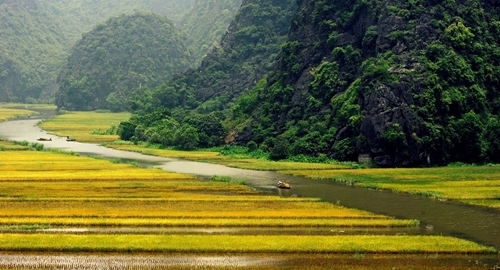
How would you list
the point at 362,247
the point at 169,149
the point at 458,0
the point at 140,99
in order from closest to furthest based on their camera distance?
the point at 362,247
the point at 458,0
the point at 169,149
the point at 140,99

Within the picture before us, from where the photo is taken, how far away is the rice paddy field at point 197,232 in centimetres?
3161

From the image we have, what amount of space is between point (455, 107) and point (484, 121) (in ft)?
12.5

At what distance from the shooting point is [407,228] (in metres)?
39.7

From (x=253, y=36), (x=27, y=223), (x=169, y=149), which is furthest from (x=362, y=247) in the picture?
(x=253, y=36)

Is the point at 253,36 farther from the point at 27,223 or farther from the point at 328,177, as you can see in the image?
the point at 27,223

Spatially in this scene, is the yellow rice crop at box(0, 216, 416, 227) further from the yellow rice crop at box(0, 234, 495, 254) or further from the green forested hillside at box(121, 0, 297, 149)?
the green forested hillside at box(121, 0, 297, 149)

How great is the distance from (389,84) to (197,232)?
44736 millimetres

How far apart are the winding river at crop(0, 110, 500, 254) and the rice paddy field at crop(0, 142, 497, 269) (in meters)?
1.99

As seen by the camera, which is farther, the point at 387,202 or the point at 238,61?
the point at 238,61

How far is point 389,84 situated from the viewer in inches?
3017

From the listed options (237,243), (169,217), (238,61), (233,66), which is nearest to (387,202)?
(169,217)

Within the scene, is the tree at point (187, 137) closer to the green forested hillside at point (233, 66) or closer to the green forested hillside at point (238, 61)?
the green forested hillside at point (233, 66)

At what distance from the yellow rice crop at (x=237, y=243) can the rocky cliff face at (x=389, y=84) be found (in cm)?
3814

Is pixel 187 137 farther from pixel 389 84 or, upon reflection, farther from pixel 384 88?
pixel 389 84
